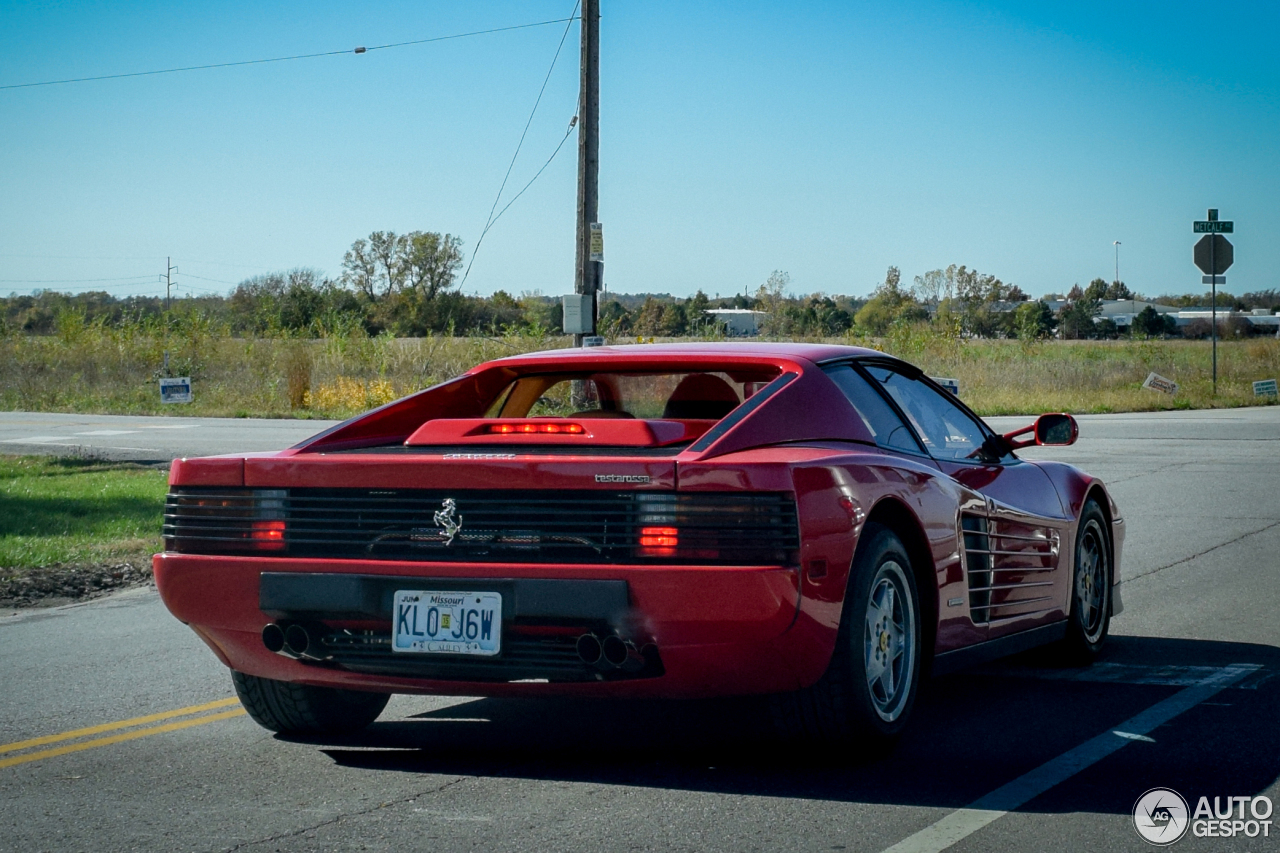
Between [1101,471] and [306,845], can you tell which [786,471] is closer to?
[306,845]

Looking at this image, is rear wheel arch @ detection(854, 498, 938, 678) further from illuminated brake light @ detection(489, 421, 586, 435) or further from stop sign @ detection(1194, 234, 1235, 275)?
stop sign @ detection(1194, 234, 1235, 275)

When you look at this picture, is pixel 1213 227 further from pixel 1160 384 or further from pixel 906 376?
pixel 906 376

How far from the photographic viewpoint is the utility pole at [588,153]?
2081cm

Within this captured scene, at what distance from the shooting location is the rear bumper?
4164 millimetres

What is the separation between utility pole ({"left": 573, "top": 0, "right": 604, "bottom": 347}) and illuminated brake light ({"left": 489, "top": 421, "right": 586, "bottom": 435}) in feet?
52.3

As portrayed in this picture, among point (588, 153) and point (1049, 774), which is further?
point (588, 153)

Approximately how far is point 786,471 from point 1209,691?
257 centimetres

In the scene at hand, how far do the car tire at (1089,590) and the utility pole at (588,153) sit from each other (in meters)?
14.3

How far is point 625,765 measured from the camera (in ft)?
15.5

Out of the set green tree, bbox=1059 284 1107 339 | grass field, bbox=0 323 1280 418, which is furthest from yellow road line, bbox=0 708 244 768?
green tree, bbox=1059 284 1107 339

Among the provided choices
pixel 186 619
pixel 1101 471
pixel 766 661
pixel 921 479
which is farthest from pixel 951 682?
pixel 1101 471

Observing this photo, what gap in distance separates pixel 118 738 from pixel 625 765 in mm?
1902

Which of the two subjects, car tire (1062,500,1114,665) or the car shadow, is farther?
car tire (1062,500,1114,665)

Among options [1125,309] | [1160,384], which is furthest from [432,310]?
[1125,309]
